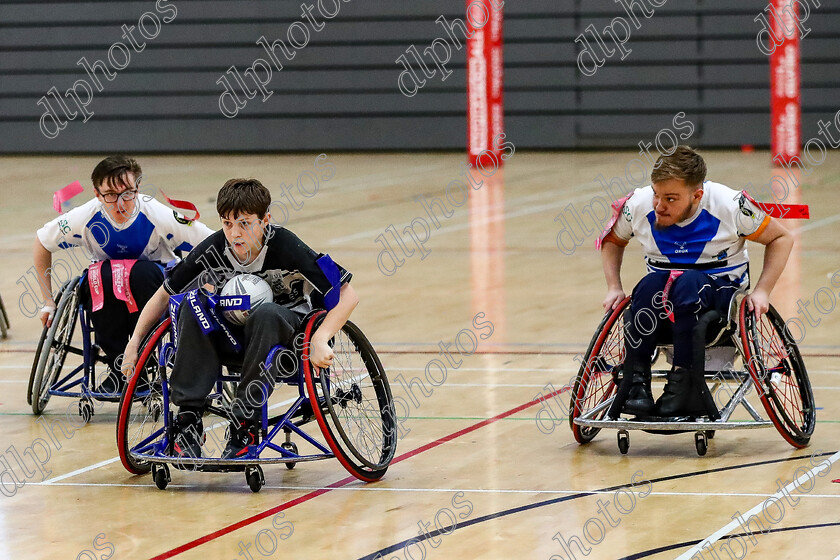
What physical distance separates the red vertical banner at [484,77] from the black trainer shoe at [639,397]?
37.6 ft

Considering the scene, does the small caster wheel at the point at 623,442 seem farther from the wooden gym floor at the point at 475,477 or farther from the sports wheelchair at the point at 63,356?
the sports wheelchair at the point at 63,356

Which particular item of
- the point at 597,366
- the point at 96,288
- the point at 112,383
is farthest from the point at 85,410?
the point at 597,366

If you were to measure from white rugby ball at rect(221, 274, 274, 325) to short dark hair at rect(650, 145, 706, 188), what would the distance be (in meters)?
1.25

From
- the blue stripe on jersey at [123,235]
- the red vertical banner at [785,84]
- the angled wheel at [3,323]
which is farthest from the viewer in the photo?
the red vertical banner at [785,84]

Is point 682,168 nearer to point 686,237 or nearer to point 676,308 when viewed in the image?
point 686,237

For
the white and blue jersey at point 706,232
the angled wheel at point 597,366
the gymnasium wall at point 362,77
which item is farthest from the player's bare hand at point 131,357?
the gymnasium wall at point 362,77

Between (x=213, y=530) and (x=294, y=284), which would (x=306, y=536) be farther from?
(x=294, y=284)

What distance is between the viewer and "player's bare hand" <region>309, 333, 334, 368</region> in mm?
3758

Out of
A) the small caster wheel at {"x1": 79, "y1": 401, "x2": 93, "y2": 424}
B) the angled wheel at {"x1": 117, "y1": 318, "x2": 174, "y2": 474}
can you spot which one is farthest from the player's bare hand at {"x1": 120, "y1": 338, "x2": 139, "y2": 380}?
the small caster wheel at {"x1": 79, "y1": 401, "x2": 93, "y2": 424}

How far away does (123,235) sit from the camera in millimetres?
4941

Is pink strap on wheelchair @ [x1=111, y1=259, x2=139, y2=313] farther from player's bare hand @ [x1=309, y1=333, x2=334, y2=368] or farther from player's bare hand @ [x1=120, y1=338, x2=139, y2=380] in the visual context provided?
player's bare hand @ [x1=309, y1=333, x2=334, y2=368]

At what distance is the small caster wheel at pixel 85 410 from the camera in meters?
4.87

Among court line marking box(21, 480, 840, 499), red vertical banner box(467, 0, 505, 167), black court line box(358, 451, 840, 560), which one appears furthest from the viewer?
red vertical banner box(467, 0, 505, 167)

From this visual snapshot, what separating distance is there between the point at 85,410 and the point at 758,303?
2380 millimetres
